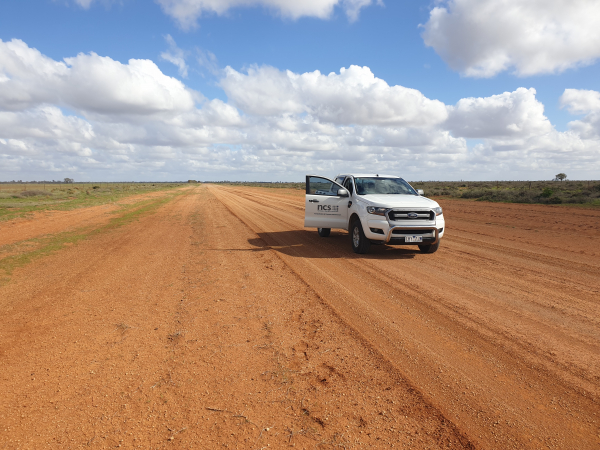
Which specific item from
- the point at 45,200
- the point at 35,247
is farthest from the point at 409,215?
the point at 45,200

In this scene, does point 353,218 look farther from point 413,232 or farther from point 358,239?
point 413,232

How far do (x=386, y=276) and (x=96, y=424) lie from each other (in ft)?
17.3

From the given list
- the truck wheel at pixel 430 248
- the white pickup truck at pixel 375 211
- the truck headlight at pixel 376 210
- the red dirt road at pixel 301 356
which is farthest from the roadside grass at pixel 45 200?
the truck wheel at pixel 430 248

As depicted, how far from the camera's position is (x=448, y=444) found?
2.58 m

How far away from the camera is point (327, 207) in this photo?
10.3m

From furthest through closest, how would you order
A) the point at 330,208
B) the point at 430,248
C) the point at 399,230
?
the point at 330,208
the point at 430,248
the point at 399,230

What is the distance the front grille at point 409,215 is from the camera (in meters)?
8.46

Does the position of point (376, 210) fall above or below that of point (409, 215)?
above

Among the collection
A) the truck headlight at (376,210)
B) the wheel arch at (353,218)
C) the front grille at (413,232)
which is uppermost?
the truck headlight at (376,210)

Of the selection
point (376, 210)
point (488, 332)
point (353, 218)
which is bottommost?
point (488, 332)

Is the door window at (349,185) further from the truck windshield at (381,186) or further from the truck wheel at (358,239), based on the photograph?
the truck wheel at (358,239)

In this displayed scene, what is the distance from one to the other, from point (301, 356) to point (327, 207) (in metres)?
6.80

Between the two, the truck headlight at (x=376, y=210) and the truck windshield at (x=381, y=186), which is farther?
the truck windshield at (x=381, y=186)

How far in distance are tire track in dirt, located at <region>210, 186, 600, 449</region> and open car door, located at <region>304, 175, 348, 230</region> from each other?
185cm
